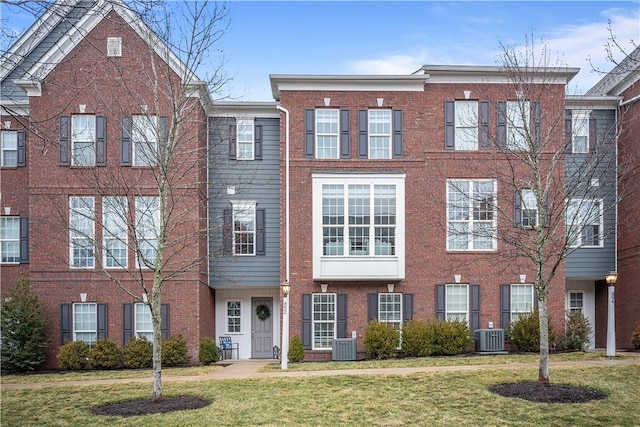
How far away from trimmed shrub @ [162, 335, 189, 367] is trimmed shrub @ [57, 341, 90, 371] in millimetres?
2543

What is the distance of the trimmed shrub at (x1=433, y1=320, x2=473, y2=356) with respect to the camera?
2427cm

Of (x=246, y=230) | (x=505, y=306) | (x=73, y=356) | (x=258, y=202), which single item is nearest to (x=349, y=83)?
(x=258, y=202)

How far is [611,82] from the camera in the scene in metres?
28.4

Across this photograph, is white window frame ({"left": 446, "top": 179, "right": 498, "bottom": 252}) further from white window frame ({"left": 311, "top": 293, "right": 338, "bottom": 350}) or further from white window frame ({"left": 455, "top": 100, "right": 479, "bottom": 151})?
white window frame ({"left": 311, "top": 293, "right": 338, "bottom": 350})

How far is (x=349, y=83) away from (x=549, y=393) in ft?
44.2

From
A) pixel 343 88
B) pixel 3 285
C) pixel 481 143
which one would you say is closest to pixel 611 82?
pixel 481 143

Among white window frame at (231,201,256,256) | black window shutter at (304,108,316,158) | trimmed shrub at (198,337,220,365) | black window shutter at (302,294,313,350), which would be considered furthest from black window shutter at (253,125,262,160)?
trimmed shrub at (198,337,220,365)

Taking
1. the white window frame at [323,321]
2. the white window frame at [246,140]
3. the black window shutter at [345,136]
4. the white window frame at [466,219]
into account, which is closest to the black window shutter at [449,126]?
the white window frame at [466,219]

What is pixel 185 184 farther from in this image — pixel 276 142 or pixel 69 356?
pixel 69 356

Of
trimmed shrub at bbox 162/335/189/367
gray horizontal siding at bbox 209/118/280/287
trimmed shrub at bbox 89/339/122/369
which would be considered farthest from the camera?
gray horizontal siding at bbox 209/118/280/287

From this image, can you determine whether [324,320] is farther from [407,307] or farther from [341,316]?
[407,307]

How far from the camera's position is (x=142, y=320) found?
81.7 ft

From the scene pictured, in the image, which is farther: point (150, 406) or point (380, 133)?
point (380, 133)

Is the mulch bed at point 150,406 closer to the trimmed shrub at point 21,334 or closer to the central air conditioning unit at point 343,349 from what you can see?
the trimmed shrub at point 21,334
